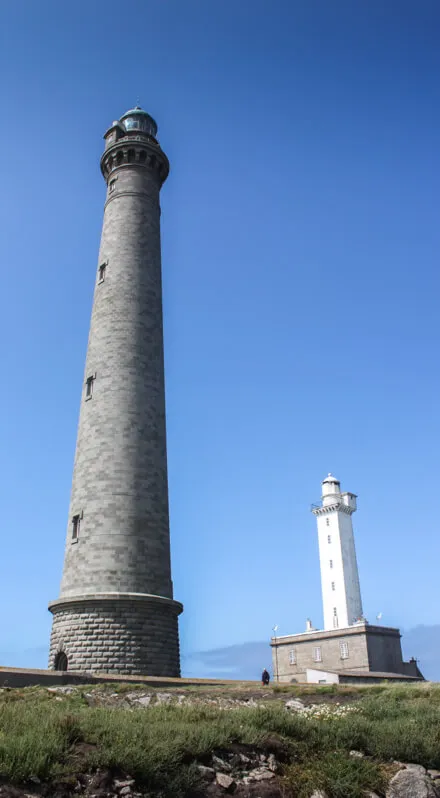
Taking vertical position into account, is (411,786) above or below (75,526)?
below

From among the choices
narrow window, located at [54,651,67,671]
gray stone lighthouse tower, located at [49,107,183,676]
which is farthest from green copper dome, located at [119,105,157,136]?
narrow window, located at [54,651,67,671]

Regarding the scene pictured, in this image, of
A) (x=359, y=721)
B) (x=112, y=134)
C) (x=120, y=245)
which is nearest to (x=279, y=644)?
(x=120, y=245)

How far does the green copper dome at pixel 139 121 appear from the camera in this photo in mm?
36375

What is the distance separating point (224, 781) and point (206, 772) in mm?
274

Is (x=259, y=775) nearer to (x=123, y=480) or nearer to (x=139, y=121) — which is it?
(x=123, y=480)

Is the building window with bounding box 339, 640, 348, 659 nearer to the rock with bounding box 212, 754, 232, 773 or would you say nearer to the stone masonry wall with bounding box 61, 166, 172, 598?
the stone masonry wall with bounding box 61, 166, 172, 598

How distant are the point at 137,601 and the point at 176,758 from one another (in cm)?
1643

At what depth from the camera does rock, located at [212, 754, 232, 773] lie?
9.55m

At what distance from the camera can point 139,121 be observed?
3653 cm

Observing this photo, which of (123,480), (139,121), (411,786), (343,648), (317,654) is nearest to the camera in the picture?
(411,786)

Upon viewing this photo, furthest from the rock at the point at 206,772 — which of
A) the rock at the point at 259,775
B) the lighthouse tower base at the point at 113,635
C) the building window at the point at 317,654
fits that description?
the building window at the point at 317,654

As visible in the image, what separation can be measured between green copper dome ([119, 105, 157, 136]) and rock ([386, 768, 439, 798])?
33714 mm

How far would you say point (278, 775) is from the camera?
9.80 m

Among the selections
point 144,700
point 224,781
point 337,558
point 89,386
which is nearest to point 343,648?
point 337,558
